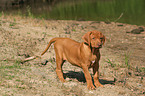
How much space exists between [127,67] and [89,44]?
242cm

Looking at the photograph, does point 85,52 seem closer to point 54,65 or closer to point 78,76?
point 78,76

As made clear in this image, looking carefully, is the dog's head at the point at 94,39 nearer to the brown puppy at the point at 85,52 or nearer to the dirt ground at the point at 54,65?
the brown puppy at the point at 85,52

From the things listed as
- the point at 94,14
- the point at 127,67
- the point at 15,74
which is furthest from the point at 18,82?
the point at 94,14

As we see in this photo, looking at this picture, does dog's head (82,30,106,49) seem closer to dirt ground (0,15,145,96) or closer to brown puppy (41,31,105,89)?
brown puppy (41,31,105,89)

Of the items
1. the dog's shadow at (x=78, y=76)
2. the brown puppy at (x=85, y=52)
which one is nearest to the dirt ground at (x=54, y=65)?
the dog's shadow at (x=78, y=76)

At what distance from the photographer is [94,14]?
15734 millimetres

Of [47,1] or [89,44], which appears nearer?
[89,44]

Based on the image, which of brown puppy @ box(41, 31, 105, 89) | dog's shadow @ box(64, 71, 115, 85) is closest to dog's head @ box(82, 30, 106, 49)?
brown puppy @ box(41, 31, 105, 89)

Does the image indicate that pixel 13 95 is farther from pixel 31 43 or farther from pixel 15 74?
pixel 31 43

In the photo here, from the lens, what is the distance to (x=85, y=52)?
4.95 metres

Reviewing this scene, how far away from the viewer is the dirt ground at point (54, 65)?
4.81 meters

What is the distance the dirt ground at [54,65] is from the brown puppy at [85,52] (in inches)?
11.9

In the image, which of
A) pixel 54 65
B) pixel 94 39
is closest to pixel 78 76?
pixel 54 65

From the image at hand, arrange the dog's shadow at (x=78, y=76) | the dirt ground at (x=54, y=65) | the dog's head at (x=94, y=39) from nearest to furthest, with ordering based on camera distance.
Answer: the dog's head at (x=94, y=39)
the dirt ground at (x=54, y=65)
the dog's shadow at (x=78, y=76)
